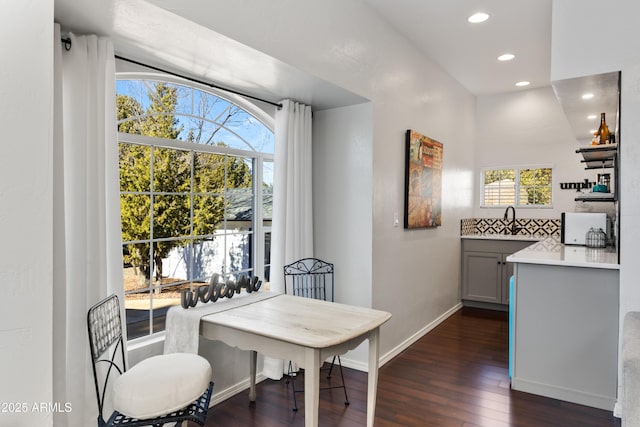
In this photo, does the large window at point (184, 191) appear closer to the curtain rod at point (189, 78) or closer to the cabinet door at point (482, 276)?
the curtain rod at point (189, 78)

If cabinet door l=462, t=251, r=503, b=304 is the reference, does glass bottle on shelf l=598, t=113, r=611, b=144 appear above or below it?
above

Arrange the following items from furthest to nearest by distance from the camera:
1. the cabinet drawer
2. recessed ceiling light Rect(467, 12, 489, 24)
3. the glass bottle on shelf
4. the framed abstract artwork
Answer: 1. the cabinet drawer
2. the framed abstract artwork
3. the glass bottle on shelf
4. recessed ceiling light Rect(467, 12, 489, 24)

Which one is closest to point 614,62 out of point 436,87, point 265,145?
point 436,87

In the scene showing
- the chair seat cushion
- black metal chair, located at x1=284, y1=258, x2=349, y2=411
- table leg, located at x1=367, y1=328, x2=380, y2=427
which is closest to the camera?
the chair seat cushion

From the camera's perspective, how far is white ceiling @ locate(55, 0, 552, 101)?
185 centimetres

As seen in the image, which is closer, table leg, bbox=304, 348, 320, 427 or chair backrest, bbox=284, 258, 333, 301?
table leg, bbox=304, 348, 320, 427

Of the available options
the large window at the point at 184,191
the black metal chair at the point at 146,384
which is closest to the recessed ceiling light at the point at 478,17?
the large window at the point at 184,191

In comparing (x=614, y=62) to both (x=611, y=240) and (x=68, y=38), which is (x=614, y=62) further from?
(x=68, y=38)

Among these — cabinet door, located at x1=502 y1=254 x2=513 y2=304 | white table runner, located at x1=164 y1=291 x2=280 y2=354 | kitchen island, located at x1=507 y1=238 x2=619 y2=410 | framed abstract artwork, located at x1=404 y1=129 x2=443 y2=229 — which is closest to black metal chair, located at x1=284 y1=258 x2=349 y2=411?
white table runner, located at x1=164 y1=291 x2=280 y2=354

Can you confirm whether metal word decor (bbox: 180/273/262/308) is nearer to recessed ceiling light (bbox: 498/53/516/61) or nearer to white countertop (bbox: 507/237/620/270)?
white countertop (bbox: 507/237/620/270)

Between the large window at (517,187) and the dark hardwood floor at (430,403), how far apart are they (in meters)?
2.77

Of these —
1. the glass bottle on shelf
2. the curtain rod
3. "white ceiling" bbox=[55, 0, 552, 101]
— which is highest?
"white ceiling" bbox=[55, 0, 552, 101]

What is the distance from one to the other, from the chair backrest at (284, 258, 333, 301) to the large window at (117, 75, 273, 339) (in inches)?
11.3

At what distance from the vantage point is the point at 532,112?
5480mm
